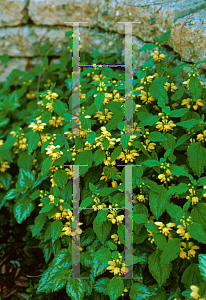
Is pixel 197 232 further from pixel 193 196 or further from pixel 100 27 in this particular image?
pixel 100 27

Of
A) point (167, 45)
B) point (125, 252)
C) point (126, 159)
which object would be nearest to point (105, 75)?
point (167, 45)

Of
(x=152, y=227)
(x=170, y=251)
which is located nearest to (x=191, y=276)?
(x=170, y=251)

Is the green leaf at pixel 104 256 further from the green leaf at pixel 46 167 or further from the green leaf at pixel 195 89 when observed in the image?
the green leaf at pixel 195 89

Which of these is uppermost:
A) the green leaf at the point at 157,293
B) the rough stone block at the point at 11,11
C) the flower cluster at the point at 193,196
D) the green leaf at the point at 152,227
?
the rough stone block at the point at 11,11

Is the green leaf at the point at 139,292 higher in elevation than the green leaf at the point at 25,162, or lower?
lower

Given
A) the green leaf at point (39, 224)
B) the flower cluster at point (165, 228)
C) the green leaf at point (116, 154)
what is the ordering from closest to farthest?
the flower cluster at point (165, 228) < the green leaf at point (116, 154) < the green leaf at point (39, 224)

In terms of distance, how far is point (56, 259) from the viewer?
1.48 metres

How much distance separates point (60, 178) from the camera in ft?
5.01

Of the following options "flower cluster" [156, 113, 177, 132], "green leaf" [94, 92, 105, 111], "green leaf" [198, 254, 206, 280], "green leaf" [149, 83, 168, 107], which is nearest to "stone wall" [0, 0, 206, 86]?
"green leaf" [149, 83, 168, 107]

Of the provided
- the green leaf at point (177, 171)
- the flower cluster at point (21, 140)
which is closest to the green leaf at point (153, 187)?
the green leaf at point (177, 171)

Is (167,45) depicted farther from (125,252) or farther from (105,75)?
(125,252)

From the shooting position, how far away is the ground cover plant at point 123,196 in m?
1.28

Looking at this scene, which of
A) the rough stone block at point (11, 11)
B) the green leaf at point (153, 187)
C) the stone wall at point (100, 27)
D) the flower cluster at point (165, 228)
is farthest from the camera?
the rough stone block at point (11, 11)

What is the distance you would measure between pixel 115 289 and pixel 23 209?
781 mm
